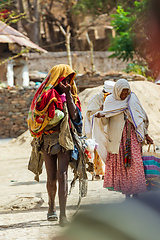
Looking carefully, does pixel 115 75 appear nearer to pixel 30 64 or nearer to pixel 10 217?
pixel 30 64

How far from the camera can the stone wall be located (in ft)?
62.8

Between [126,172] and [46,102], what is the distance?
5.95ft

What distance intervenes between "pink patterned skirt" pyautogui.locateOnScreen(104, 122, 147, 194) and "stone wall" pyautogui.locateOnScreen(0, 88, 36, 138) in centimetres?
1393

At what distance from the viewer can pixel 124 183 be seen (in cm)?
545

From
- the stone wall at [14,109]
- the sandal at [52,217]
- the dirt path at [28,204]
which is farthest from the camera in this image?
the stone wall at [14,109]

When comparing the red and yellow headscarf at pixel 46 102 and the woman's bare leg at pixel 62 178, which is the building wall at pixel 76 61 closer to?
the red and yellow headscarf at pixel 46 102

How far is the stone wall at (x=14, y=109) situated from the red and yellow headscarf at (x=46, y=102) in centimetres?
1495

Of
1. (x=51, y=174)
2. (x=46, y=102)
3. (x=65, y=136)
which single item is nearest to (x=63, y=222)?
(x=51, y=174)

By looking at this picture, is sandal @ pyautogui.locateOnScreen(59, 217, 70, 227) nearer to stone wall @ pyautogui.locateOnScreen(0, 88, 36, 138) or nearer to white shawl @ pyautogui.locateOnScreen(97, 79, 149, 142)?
white shawl @ pyautogui.locateOnScreen(97, 79, 149, 142)

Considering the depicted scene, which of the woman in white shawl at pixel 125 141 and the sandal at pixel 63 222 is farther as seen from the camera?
the woman in white shawl at pixel 125 141

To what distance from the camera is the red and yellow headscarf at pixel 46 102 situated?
13.9ft

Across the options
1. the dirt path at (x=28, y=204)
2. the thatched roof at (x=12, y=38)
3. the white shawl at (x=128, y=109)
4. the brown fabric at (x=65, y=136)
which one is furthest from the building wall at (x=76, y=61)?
the brown fabric at (x=65, y=136)

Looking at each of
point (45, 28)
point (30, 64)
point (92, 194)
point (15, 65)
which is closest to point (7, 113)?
point (15, 65)

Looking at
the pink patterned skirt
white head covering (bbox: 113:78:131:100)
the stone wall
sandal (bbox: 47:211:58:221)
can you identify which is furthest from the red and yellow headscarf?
the stone wall
